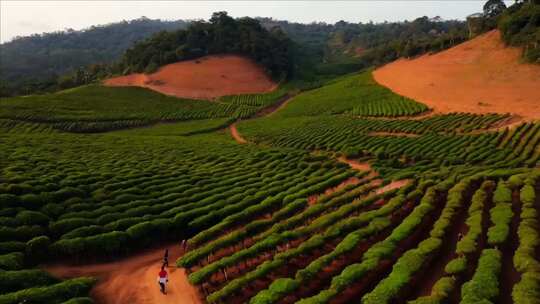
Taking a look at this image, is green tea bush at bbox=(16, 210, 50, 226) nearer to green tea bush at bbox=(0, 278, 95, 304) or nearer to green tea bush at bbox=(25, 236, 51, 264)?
green tea bush at bbox=(25, 236, 51, 264)

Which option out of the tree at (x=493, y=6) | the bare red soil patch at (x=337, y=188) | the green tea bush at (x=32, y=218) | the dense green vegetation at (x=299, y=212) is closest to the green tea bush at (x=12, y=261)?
the dense green vegetation at (x=299, y=212)

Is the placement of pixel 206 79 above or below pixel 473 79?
above

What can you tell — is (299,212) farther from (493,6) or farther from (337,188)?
(493,6)

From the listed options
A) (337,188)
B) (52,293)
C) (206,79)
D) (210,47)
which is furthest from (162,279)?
(210,47)

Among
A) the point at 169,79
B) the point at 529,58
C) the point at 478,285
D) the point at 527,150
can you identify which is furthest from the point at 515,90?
the point at 169,79

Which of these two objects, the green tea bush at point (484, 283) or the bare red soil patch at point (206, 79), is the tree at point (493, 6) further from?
the green tea bush at point (484, 283)
